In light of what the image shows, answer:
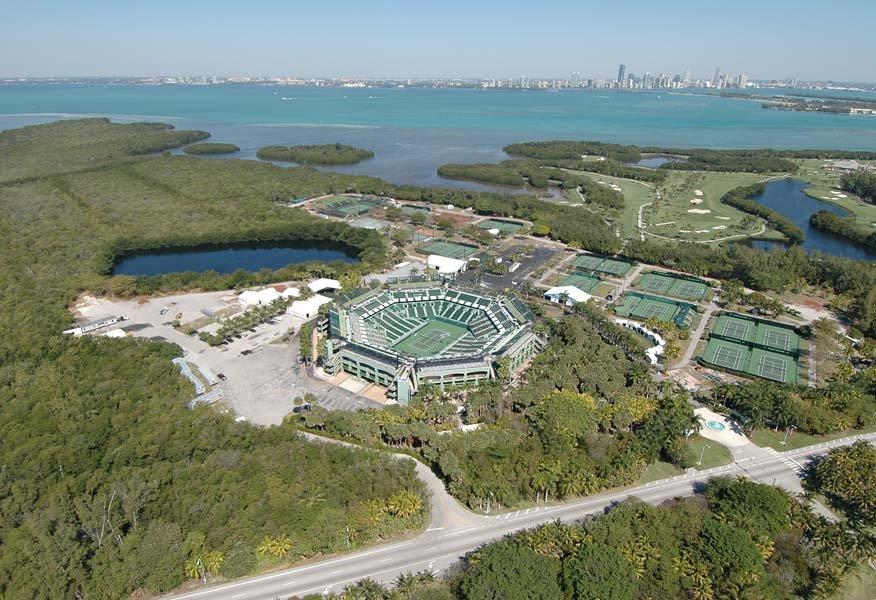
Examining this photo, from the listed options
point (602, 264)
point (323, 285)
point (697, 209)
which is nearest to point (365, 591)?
point (323, 285)

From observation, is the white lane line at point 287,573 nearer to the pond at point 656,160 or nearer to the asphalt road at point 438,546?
the asphalt road at point 438,546

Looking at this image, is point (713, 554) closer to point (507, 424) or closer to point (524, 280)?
point (507, 424)

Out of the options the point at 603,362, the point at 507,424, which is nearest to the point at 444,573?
the point at 507,424

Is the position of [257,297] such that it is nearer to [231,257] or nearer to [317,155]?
[231,257]

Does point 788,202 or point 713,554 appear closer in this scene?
point 713,554

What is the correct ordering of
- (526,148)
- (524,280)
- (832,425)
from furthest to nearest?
(526,148) < (524,280) < (832,425)

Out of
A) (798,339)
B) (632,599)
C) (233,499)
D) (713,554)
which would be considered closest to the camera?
(632,599)

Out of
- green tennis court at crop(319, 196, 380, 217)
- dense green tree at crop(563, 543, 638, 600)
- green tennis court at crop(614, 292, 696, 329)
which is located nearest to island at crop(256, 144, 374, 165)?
green tennis court at crop(319, 196, 380, 217)
